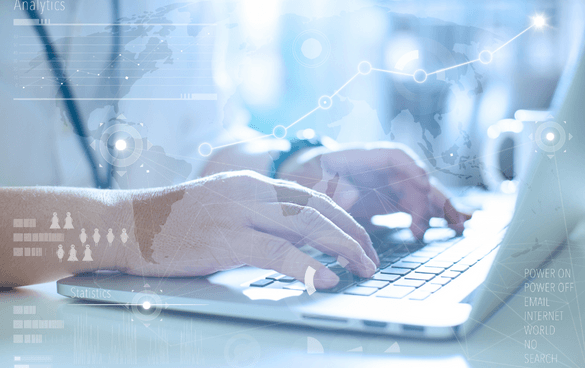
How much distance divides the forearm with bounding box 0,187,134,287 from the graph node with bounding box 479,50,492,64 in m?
0.55

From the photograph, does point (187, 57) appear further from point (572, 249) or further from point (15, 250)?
A: point (572, 249)

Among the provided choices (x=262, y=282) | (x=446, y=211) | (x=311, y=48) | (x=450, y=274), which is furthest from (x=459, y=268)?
(x=311, y=48)

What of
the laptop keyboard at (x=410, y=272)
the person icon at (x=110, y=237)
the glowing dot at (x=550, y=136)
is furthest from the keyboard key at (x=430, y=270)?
the person icon at (x=110, y=237)

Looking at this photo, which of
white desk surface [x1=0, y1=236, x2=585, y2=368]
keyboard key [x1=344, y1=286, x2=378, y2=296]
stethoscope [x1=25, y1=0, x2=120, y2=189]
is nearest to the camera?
white desk surface [x1=0, y1=236, x2=585, y2=368]

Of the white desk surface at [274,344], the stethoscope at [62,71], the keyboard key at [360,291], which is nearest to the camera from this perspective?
the white desk surface at [274,344]

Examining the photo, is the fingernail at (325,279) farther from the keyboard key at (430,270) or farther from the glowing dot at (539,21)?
the glowing dot at (539,21)

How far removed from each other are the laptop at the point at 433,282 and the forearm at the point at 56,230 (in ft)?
0.11

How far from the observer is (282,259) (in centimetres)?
50

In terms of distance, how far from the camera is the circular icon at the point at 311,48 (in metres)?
0.57

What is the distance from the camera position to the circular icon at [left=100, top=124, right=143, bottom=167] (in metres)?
0.56

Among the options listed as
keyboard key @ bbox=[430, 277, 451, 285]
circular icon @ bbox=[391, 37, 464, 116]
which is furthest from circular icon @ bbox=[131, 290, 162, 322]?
circular icon @ bbox=[391, 37, 464, 116]

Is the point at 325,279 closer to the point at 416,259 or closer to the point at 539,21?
the point at 416,259

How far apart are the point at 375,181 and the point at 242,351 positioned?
37cm

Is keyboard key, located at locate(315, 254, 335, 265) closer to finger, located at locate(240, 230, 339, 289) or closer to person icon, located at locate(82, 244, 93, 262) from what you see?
finger, located at locate(240, 230, 339, 289)
